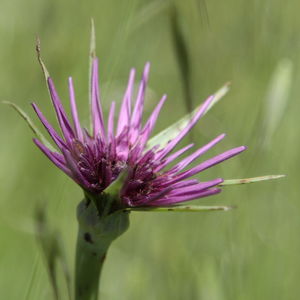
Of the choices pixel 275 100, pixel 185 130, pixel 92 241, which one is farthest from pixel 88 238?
pixel 275 100

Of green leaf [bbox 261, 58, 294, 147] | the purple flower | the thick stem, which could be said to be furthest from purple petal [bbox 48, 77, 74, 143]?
green leaf [bbox 261, 58, 294, 147]

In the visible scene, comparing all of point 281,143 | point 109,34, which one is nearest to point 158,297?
point 281,143

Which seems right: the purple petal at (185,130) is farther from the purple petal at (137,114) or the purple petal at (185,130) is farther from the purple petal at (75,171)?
the purple petal at (75,171)

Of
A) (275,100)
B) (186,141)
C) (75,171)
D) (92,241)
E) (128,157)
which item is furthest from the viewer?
(186,141)

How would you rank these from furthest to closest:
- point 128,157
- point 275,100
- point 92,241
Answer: point 275,100 < point 128,157 < point 92,241

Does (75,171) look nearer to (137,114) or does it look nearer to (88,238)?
(88,238)

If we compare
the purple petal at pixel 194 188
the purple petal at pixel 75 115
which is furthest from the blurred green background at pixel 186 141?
the purple petal at pixel 194 188
